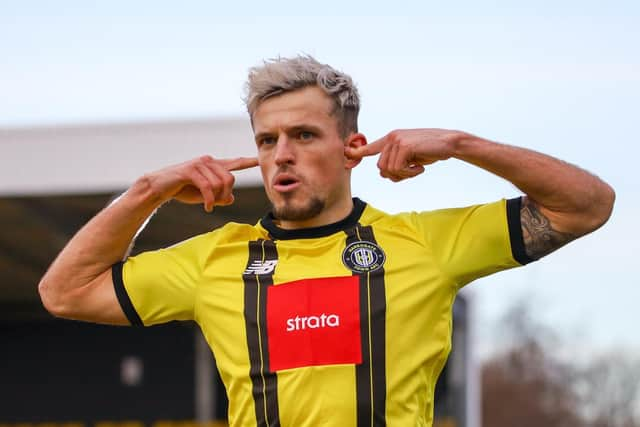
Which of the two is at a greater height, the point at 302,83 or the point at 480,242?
the point at 302,83

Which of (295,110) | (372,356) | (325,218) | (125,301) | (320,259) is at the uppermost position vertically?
(295,110)

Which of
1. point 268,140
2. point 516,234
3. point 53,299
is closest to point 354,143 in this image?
point 268,140

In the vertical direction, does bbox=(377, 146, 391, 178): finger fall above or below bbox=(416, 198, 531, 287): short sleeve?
above

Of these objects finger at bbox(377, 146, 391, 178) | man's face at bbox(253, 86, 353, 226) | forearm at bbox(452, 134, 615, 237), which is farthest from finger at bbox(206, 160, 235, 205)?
forearm at bbox(452, 134, 615, 237)

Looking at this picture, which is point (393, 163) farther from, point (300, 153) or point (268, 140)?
point (268, 140)

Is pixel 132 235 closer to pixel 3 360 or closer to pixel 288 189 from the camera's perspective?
pixel 288 189

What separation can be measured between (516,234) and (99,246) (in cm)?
132

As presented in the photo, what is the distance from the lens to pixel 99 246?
12.8ft

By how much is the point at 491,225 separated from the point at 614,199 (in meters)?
0.37

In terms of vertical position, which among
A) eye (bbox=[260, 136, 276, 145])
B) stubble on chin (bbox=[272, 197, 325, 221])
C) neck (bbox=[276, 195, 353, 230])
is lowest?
neck (bbox=[276, 195, 353, 230])

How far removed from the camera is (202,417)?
1712 centimetres

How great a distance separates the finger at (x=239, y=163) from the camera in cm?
387

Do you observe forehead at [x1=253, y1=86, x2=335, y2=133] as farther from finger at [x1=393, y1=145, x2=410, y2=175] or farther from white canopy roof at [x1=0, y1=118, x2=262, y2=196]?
white canopy roof at [x1=0, y1=118, x2=262, y2=196]

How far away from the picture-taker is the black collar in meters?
3.87
